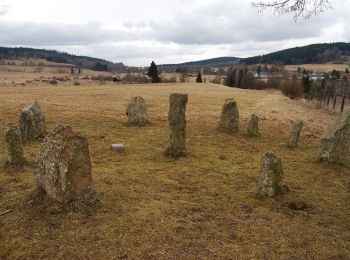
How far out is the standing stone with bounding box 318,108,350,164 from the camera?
1462 cm

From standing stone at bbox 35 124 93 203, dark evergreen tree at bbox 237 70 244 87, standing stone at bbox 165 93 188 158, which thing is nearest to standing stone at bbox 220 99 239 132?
standing stone at bbox 165 93 188 158

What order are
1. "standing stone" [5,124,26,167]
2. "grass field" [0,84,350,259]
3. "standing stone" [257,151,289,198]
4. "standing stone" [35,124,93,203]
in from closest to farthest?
"grass field" [0,84,350,259] → "standing stone" [35,124,93,203] → "standing stone" [257,151,289,198] → "standing stone" [5,124,26,167]

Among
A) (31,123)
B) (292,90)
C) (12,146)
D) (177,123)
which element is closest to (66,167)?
Answer: (12,146)

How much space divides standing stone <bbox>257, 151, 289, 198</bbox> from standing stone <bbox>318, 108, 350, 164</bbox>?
520 cm

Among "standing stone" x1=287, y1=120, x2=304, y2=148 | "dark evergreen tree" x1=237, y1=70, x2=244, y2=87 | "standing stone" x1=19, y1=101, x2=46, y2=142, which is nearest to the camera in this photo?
"standing stone" x1=19, y1=101, x2=46, y2=142

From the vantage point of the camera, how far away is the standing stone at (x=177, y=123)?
574 inches

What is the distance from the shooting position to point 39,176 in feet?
31.6

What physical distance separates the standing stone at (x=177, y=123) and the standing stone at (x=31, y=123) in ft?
21.2

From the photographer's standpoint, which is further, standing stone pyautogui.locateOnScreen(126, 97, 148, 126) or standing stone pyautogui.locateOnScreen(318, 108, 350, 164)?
standing stone pyautogui.locateOnScreen(126, 97, 148, 126)

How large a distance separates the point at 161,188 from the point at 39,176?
350cm

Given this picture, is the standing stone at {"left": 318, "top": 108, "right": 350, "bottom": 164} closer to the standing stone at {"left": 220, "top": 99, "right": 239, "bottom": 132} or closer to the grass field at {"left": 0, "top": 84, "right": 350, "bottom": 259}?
the grass field at {"left": 0, "top": 84, "right": 350, "bottom": 259}

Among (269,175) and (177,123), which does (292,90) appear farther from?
(269,175)

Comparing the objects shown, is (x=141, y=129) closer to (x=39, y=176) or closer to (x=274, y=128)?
(x=274, y=128)

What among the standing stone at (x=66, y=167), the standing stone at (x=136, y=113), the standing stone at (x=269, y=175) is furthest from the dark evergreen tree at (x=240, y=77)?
the standing stone at (x=66, y=167)
